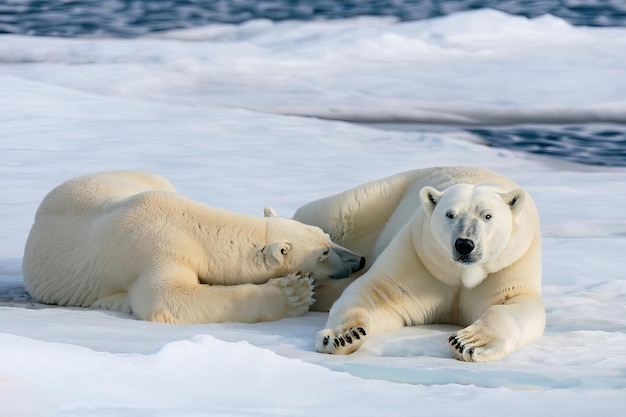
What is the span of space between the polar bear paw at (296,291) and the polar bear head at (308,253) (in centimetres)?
6

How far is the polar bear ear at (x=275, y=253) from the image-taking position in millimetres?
4281

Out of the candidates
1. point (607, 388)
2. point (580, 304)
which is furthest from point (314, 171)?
point (607, 388)

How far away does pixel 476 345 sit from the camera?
3.53m

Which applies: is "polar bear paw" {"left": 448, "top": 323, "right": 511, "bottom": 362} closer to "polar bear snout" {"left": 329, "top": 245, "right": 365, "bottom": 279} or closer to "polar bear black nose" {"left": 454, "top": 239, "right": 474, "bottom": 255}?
"polar bear black nose" {"left": 454, "top": 239, "right": 474, "bottom": 255}

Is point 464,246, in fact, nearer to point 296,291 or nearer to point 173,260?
point 296,291

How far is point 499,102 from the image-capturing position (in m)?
10.4

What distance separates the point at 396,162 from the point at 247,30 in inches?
302

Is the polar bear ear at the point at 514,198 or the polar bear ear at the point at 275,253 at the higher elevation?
the polar bear ear at the point at 514,198

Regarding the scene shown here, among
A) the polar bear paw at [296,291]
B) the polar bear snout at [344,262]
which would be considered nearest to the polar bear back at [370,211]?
the polar bear snout at [344,262]

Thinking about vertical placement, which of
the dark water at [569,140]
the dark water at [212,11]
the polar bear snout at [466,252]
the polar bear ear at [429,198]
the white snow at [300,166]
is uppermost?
the polar bear ear at [429,198]

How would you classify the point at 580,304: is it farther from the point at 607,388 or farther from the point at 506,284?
the point at 607,388

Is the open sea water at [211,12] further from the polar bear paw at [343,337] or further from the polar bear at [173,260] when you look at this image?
the polar bear paw at [343,337]

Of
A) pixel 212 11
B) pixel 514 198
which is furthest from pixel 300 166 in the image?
pixel 212 11

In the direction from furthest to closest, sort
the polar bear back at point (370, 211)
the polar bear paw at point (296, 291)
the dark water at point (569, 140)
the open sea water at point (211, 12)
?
the open sea water at point (211, 12)
the dark water at point (569, 140)
the polar bear back at point (370, 211)
the polar bear paw at point (296, 291)
